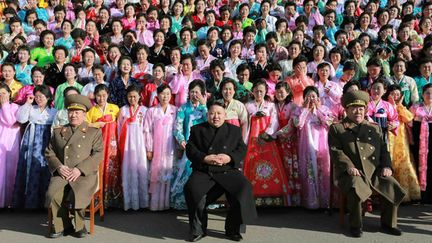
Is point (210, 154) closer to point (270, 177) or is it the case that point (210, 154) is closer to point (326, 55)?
point (270, 177)

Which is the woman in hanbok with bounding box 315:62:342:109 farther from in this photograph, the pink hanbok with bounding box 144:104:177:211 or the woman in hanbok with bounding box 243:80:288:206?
the pink hanbok with bounding box 144:104:177:211

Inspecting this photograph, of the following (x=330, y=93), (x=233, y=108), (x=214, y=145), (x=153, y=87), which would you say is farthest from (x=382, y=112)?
(x=153, y=87)

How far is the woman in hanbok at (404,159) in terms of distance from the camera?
591 cm

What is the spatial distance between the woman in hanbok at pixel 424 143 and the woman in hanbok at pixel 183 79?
9.84ft

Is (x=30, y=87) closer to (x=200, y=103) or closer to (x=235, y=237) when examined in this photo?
(x=200, y=103)

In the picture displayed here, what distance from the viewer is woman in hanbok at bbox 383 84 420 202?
5910mm

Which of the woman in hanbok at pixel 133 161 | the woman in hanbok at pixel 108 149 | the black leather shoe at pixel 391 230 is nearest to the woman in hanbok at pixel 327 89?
the black leather shoe at pixel 391 230

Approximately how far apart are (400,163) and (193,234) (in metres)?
2.84

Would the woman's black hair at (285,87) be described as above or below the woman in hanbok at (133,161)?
above

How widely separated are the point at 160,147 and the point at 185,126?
0.41 m

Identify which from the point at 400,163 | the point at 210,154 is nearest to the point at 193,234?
the point at 210,154

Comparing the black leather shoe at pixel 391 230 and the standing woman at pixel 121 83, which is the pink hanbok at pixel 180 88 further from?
the black leather shoe at pixel 391 230

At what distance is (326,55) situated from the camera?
780cm

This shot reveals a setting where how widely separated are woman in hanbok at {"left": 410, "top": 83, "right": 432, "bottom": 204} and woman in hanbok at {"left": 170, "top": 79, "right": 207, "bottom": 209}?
2.68 m
